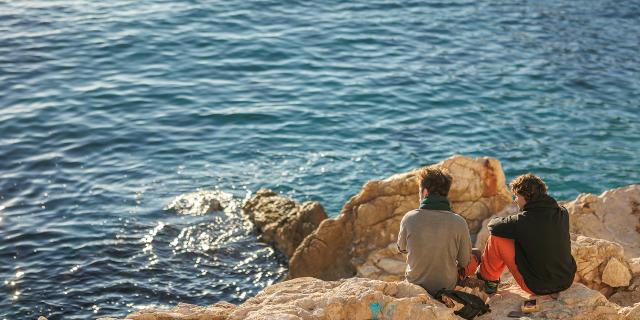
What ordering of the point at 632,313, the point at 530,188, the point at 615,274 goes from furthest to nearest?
1. the point at 615,274
2. the point at 530,188
3. the point at 632,313

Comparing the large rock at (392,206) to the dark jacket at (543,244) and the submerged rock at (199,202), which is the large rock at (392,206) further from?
the dark jacket at (543,244)

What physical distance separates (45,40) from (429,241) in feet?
69.5

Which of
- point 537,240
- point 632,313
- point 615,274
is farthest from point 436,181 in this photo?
point 615,274

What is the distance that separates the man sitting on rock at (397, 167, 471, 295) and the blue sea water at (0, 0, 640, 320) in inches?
247

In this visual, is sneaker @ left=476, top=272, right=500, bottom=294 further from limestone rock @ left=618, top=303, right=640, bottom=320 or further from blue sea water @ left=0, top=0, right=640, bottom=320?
blue sea water @ left=0, top=0, right=640, bottom=320

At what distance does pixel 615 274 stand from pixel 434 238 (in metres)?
2.57

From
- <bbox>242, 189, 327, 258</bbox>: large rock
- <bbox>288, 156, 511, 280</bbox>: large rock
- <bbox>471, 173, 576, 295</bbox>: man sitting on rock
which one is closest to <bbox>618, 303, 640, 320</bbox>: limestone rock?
<bbox>471, 173, 576, 295</bbox>: man sitting on rock

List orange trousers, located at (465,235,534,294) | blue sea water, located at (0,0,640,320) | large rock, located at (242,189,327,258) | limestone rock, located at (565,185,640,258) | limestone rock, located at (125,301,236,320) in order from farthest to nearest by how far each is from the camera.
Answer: blue sea water, located at (0,0,640,320)
large rock, located at (242,189,327,258)
limestone rock, located at (565,185,640,258)
orange trousers, located at (465,235,534,294)
limestone rock, located at (125,301,236,320)

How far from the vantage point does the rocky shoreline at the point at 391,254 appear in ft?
31.2

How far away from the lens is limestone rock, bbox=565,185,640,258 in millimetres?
13297

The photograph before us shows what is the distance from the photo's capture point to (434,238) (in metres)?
10.0

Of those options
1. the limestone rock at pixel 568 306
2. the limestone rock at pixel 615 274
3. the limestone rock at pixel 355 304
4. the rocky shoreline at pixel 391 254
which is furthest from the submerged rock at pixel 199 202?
the limestone rock at pixel 568 306

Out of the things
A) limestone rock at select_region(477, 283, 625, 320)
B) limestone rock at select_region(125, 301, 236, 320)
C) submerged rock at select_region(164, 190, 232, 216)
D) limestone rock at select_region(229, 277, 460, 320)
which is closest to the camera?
limestone rock at select_region(229, 277, 460, 320)

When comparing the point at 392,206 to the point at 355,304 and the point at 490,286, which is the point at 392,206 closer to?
the point at 490,286
